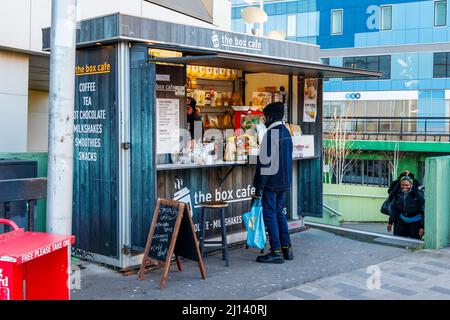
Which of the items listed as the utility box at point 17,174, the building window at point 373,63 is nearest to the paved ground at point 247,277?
the utility box at point 17,174

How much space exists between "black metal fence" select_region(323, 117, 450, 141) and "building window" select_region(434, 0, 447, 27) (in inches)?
250

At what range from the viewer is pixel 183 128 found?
25.0ft

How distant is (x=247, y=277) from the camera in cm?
661

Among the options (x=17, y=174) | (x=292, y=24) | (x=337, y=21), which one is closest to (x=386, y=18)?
(x=337, y=21)

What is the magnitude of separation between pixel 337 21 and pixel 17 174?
35083mm

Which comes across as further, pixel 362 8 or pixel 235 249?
pixel 362 8

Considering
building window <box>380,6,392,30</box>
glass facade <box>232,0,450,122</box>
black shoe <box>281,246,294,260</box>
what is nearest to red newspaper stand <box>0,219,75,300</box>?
black shoe <box>281,246,294,260</box>

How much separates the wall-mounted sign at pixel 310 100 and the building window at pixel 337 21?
3108 cm

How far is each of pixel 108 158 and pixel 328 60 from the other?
34.8m

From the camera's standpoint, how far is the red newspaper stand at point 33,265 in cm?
346
